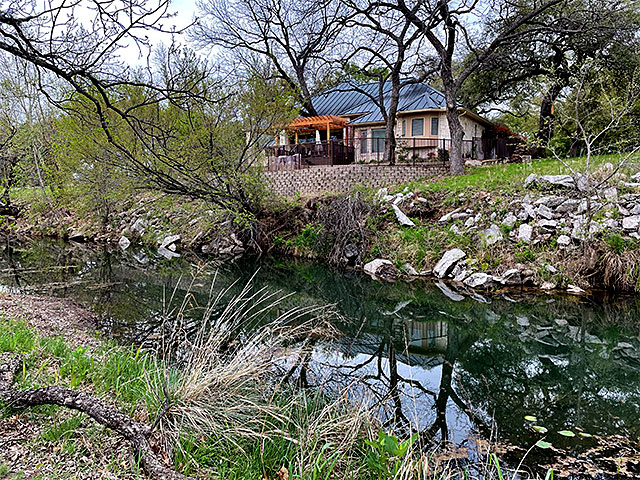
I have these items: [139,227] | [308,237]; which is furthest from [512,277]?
[139,227]

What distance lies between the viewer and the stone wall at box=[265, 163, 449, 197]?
17.3 meters

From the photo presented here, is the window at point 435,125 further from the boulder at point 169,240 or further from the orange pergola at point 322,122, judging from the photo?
the boulder at point 169,240

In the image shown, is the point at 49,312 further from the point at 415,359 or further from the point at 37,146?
the point at 37,146

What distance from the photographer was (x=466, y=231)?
12.6m

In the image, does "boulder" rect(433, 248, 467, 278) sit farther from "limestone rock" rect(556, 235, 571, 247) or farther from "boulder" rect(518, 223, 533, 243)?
"limestone rock" rect(556, 235, 571, 247)

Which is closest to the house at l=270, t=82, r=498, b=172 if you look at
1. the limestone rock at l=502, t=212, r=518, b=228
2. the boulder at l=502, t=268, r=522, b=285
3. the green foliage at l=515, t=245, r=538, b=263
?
the limestone rock at l=502, t=212, r=518, b=228

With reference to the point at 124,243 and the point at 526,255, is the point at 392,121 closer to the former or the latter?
the point at 526,255

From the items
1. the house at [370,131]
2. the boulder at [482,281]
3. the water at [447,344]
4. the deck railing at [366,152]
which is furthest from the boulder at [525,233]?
the house at [370,131]

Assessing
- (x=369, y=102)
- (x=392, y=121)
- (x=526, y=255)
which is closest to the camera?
(x=526, y=255)

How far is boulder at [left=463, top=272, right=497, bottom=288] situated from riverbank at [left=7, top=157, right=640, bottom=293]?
25 mm

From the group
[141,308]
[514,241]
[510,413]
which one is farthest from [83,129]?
[510,413]

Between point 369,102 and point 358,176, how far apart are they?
10.5 meters

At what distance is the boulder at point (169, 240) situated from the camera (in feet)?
58.3

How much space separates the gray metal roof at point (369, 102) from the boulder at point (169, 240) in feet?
31.1
